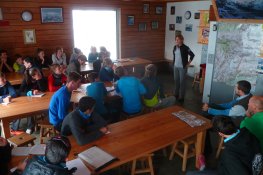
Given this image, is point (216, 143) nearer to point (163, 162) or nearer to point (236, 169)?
point (163, 162)

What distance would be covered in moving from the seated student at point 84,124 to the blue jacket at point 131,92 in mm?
1193

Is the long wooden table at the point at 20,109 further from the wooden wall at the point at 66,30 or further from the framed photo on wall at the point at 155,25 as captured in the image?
the framed photo on wall at the point at 155,25

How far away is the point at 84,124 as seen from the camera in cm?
271

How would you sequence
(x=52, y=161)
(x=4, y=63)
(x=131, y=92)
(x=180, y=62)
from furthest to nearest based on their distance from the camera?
(x=4, y=63) → (x=180, y=62) → (x=131, y=92) → (x=52, y=161)

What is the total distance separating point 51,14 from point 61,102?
14.8 feet

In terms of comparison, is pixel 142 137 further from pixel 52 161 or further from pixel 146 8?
pixel 146 8

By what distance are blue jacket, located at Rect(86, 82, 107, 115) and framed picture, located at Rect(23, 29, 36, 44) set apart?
3.89m

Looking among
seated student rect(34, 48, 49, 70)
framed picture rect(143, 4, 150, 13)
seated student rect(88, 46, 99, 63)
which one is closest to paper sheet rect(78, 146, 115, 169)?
seated student rect(34, 48, 49, 70)

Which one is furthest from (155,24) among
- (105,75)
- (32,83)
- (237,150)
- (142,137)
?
(237,150)

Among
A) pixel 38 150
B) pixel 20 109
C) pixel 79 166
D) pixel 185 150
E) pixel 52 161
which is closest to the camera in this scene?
pixel 52 161

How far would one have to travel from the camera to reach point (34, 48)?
6.83 metres

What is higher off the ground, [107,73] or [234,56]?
[234,56]

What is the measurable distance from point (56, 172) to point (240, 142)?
1547 millimetres

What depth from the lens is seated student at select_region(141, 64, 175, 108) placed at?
4230mm
